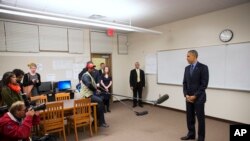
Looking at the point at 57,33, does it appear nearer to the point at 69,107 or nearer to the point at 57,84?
the point at 57,84

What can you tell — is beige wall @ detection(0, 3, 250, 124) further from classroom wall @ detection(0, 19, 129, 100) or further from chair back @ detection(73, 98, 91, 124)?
chair back @ detection(73, 98, 91, 124)

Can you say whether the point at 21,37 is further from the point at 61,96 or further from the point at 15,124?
the point at 15,124

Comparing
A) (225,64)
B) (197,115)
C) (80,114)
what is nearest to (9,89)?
(80,114)

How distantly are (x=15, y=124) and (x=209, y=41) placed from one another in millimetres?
4752

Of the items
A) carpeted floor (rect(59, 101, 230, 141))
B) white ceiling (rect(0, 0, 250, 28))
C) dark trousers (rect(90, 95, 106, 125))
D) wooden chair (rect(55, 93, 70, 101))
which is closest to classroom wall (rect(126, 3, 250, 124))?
white ceiling (rect(0, 0, 250, 28))

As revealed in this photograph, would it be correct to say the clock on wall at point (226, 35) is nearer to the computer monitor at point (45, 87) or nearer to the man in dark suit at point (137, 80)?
the man in dark suit at point (137, 80)

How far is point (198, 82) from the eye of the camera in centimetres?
321

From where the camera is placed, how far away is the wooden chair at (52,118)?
3.18 metres

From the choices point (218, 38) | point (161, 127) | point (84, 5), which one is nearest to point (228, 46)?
point (218, 38)

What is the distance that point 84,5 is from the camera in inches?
153

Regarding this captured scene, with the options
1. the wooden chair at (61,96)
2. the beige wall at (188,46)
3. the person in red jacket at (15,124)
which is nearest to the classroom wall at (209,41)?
the beige wall at (188,46)

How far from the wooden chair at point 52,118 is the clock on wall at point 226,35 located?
4.17m

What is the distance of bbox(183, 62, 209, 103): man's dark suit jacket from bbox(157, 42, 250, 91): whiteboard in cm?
164

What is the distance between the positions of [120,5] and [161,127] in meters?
3.06
